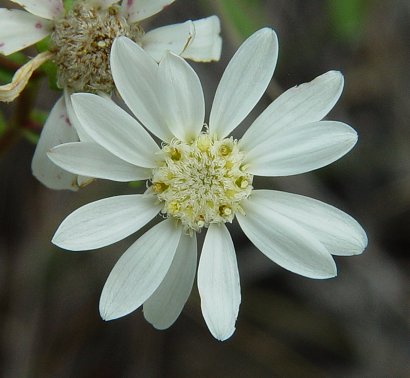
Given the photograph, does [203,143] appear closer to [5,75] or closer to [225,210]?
[225,210]

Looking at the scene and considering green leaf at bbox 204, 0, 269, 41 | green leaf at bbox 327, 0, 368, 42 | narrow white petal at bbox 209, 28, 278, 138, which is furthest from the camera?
green leaf at bbox 327, 0, 368, 42

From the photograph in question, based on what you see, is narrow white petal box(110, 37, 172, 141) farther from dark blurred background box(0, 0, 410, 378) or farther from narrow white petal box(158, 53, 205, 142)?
dark blurred background box(0, 0, 410, 378)

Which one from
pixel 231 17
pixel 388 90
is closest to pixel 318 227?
pixel 231 17

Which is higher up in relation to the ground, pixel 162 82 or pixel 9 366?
pixel 162 82

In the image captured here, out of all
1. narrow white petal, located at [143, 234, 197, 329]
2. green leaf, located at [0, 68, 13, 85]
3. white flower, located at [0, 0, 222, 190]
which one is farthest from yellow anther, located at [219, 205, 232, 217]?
green leaf, located at [0, 68, 13, 85]

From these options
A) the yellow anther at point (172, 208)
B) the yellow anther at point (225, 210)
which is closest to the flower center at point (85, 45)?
the yellow anther at point (172, 208)

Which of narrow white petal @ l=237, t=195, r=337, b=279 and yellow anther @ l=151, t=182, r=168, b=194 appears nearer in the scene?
Result: narrow white petal @ l=237, t=195, r=337, b=279

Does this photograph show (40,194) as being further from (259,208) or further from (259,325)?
(259,208)

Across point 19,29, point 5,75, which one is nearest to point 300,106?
point 19,29
